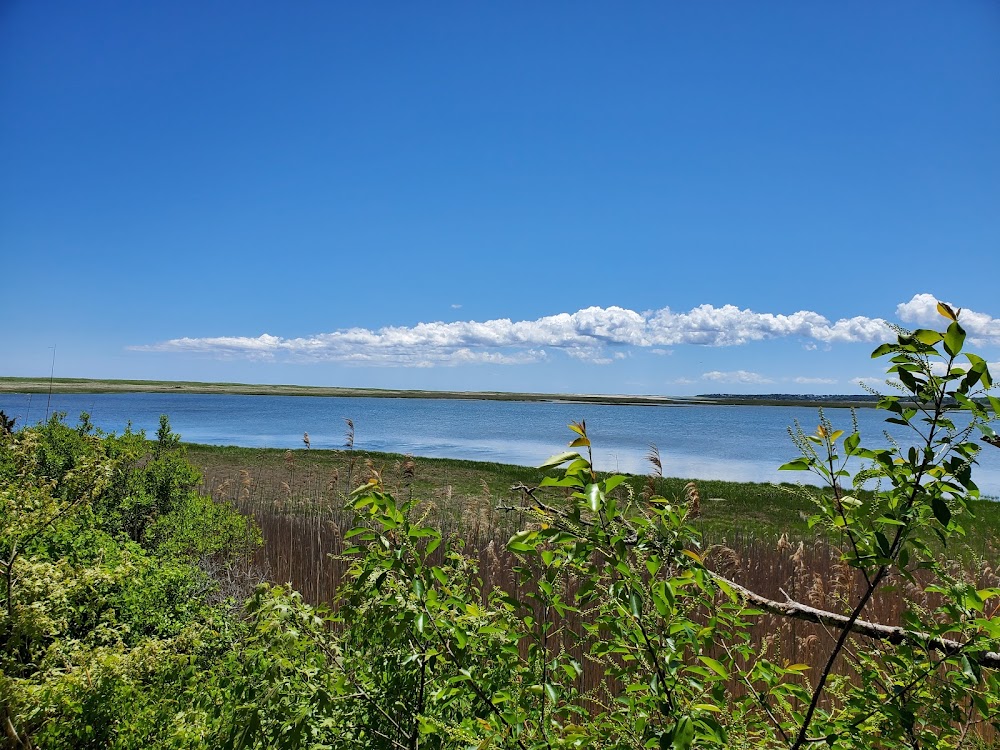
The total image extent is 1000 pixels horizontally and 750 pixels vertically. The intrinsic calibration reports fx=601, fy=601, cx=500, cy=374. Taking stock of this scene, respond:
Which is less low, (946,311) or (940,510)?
(946,311)

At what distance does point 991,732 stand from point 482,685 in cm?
384

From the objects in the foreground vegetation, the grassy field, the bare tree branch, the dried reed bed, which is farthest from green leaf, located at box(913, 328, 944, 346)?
the grassy field

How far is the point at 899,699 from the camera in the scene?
1.52 metres

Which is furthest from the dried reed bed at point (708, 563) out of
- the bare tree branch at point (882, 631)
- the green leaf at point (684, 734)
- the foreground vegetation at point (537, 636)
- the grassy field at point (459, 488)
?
the green leaf at point (684, 734)

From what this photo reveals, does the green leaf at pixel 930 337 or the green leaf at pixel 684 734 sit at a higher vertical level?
the green leaf at pixel 930 337

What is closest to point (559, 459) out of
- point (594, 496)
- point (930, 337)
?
point (594, 496)

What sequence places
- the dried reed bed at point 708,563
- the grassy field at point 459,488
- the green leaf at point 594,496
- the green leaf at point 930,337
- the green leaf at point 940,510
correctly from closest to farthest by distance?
the green leaf at point 594,496 < the green leaf at point 940,510 < the green leaf at point 930,337 < the dried reed bed at point 708,563 < the grassy field at point 459,488

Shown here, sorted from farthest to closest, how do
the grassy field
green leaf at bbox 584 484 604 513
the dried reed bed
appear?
1. the grassy field
2. the dried reed bed
3. green leaf at bbox 584 484 604 513

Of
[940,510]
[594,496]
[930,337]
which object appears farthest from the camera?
[930,337]

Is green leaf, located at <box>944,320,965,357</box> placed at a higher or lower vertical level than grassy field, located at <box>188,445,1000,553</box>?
higher

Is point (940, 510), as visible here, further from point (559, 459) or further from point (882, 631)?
point (559, 459)

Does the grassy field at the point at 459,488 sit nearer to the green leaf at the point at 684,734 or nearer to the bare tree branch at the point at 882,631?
the bare tree branch at the point at 882,631

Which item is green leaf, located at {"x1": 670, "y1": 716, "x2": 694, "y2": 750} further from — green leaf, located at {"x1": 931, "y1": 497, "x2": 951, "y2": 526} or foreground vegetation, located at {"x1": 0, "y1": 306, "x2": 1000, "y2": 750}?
green leaf, located at {"x1": 931, "y1": 497, "x2": 951, "y2": 526}

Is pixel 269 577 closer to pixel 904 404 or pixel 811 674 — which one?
pixel 811 674
